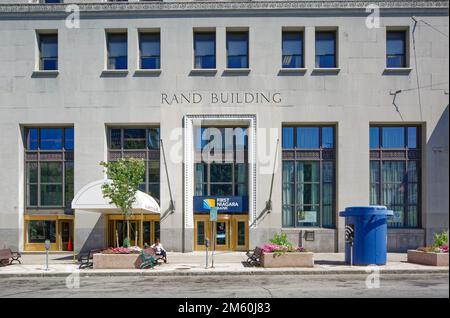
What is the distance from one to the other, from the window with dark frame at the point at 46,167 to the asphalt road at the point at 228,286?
1093 cm

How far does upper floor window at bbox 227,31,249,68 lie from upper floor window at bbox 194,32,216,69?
35.5 inches

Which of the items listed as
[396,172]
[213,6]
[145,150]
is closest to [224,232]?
[145,150]

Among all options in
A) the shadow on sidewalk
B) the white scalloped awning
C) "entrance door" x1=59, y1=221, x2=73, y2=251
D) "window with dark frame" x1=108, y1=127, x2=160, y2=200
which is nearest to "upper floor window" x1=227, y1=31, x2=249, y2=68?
"window with dark frame" x1=108, y1=127, x2=160, y2=200

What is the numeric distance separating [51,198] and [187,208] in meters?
8.44

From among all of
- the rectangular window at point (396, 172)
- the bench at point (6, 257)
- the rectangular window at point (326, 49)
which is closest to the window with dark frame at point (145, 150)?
the bench at point (6, 257)

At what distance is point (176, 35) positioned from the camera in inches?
1265

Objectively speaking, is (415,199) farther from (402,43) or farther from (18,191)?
(18,191)

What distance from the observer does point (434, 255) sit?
23234 millimetres

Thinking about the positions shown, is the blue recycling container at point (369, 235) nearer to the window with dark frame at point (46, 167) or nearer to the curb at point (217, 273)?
the curb at point (217, 273)

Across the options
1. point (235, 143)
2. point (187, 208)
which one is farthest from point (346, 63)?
point (187, 208)

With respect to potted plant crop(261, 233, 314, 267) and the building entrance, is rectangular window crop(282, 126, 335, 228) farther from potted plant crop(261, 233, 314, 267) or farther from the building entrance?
potted plant crop(261, 233, 314, 267)

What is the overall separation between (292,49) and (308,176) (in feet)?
25.0

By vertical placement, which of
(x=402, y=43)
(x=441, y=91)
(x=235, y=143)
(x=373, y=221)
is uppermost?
(x=402, y=43)

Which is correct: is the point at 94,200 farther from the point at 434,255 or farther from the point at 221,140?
the point at 434,255
